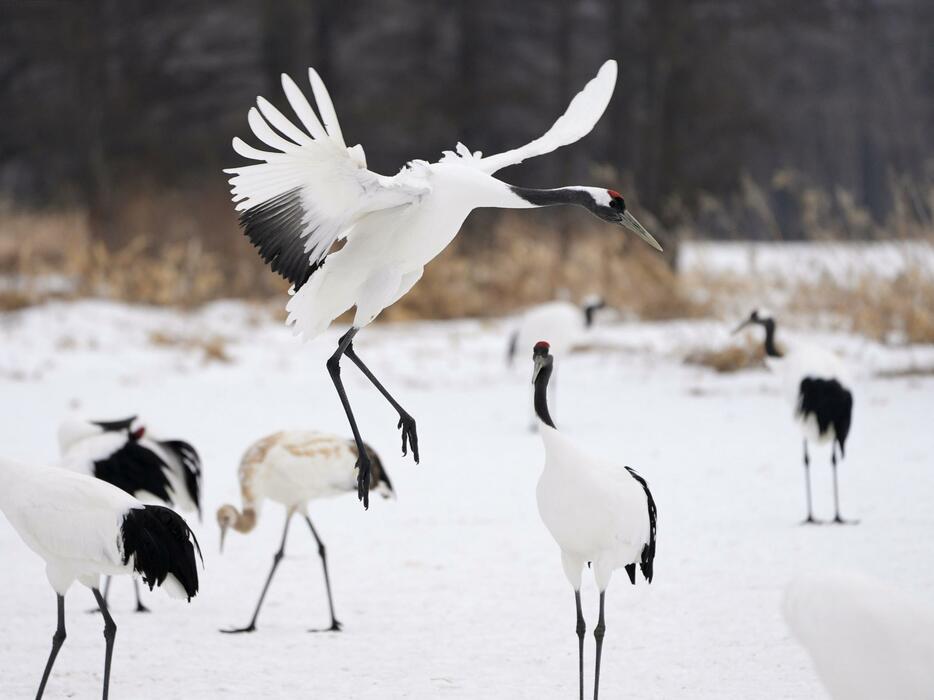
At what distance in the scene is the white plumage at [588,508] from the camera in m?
3.69

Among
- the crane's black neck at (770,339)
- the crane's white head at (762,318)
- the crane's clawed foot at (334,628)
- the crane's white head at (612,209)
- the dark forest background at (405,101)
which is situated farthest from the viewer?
the dark forest background at (405,101)

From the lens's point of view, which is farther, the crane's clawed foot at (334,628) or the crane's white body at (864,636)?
the crane's clawed foot at (334,628)

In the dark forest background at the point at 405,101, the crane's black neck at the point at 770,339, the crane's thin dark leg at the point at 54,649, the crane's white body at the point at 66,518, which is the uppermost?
the dark forest background at the point at 405,101

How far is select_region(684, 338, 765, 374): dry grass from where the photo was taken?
32.6 feet

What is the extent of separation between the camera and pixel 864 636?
2625 mm

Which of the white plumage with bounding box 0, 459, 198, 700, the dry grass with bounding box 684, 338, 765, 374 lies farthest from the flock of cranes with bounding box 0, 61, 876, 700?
the dry grass with bounding box 684, 338, 765, 374

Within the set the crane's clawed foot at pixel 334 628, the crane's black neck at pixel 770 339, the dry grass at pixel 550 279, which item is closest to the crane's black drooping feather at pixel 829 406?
the crane's black neck at pixel 770 339

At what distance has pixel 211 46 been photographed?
23.4 meters

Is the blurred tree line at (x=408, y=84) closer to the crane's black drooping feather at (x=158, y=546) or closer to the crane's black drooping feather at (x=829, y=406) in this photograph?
the crane's black drooping feather at (x=829, y=406)

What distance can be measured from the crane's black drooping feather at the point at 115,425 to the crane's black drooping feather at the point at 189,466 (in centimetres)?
19

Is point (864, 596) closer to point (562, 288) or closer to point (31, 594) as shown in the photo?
point (31, 594)

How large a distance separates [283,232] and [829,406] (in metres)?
3.15

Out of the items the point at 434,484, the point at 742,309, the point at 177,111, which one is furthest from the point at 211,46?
the point at 434,484

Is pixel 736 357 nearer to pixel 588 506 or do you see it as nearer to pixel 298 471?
pixel 298 471
